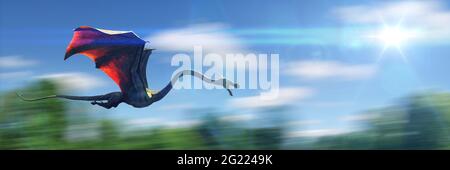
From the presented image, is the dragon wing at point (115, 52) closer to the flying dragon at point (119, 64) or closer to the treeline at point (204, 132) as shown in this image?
the flying dragon at point (119, 64)

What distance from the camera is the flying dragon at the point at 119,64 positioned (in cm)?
274

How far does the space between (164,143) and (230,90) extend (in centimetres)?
43

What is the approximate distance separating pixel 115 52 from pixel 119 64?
66 mm

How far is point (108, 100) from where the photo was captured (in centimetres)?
274

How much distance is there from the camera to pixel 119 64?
2881 millimetres

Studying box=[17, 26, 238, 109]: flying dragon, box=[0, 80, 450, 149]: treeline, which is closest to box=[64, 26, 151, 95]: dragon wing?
A: box=[17, 26, 238, 109]: flying dragon

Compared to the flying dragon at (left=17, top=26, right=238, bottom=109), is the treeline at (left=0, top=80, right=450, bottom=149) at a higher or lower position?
lower

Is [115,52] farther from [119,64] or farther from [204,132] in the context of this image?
[204,132]

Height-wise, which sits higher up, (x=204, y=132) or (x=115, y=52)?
(x=115, y=52)

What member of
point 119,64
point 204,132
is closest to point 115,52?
point 119,64

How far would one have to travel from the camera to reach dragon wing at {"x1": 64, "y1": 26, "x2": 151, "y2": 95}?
2760 mm

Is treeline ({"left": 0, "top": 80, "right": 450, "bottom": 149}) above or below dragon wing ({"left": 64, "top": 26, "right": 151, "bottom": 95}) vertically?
below

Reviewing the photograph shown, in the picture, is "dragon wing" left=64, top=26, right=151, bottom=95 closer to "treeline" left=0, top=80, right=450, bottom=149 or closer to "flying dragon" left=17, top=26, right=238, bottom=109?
"flying dragon" left=17, top=26, right=238, bottom=109
